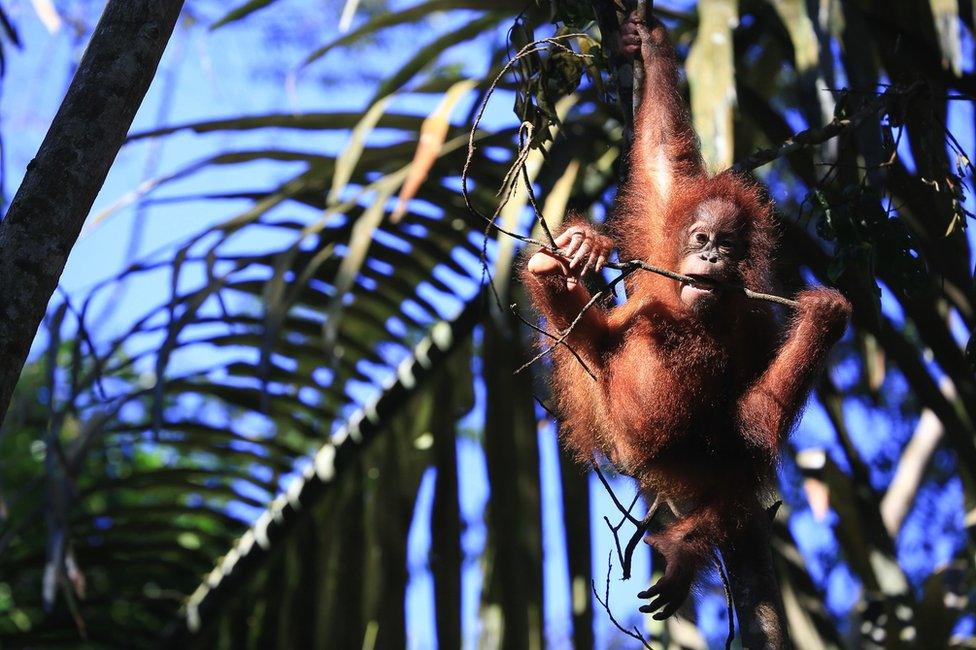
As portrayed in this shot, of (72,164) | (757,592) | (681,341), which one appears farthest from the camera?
(681,341)

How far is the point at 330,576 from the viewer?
485cm

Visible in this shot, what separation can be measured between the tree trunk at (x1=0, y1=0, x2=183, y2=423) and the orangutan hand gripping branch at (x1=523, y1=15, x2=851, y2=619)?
4.25 ft

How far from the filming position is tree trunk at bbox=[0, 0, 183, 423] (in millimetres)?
2303

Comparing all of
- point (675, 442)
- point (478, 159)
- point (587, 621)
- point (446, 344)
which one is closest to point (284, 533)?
point (446, 344)

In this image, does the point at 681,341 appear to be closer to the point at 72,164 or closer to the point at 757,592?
the point at 757,592

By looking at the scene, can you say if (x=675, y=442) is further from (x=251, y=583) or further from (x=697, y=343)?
(x=251, y=583)

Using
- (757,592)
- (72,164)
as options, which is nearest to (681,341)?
(757,592)

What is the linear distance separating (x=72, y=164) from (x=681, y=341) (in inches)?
74.4

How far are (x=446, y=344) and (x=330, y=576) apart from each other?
1077 millimetres

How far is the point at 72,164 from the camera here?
2420mm

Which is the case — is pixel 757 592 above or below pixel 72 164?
below

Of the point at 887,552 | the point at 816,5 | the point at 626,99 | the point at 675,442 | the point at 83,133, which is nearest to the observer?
the point at 83,133

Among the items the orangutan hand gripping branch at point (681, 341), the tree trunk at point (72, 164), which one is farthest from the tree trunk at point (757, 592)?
the tree trunk at point (72, 164)

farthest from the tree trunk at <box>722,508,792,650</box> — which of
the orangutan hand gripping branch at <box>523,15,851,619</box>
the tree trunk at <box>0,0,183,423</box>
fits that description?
the tree trunk at <box>0,0,183,423</box>
